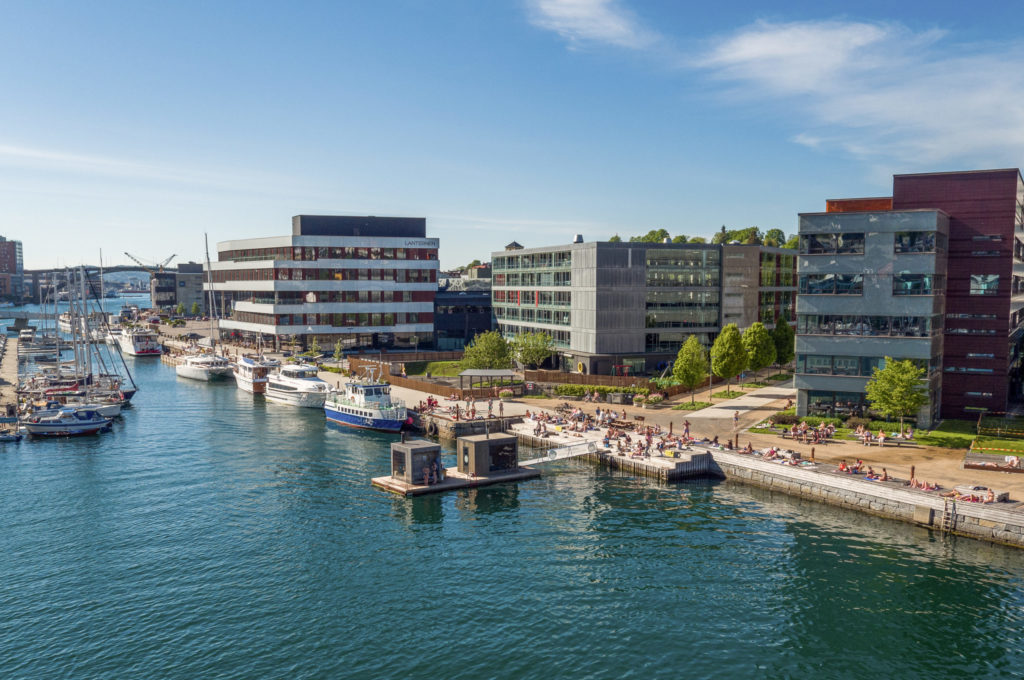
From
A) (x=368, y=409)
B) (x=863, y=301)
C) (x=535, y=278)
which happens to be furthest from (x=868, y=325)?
(x=535, y=278)

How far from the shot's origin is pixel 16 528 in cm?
5012

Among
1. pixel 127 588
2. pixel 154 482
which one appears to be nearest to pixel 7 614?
pixel 127 588

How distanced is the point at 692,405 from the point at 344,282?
7964 cm

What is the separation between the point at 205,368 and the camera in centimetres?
12631

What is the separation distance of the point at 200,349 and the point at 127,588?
118 meters

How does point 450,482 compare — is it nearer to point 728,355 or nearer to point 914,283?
point 728,355

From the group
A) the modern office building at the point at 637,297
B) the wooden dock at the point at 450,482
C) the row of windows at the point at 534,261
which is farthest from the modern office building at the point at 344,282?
the wooden dock at the point at 450,482

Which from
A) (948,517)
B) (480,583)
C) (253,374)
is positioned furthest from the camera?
(253,374)

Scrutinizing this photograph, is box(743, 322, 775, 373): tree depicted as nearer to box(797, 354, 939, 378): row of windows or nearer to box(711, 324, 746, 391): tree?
box(711, 324, 746, 391): tree

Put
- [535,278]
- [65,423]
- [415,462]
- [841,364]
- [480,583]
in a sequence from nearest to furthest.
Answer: [480,583]
[415,462]
[841,364]
[65,423]
[535,278]

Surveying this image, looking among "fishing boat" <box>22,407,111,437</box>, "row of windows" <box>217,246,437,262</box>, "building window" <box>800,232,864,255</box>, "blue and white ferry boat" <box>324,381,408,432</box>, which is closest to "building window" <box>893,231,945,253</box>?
"building window" <box>800,232,864,255</box>

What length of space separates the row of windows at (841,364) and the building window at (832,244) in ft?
33.5

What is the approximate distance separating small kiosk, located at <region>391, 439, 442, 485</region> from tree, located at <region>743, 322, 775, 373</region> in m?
48.1

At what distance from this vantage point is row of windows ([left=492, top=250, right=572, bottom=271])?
11350 cm
